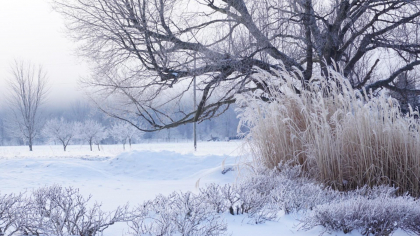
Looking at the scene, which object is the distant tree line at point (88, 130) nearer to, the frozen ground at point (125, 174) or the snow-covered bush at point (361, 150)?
the frozen ground at point (125, 174)

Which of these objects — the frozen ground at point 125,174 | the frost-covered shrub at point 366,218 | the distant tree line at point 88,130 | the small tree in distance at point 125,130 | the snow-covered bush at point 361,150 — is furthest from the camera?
the small tree in distance at point 125,130

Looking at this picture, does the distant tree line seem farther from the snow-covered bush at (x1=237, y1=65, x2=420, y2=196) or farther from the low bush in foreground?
the low bush in foreground

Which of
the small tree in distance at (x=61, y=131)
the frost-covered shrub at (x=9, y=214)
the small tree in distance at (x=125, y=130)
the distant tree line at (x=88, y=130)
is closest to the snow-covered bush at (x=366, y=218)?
the frost-covered shrub at (x=9, y=214)

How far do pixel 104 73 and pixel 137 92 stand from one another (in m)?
0.70

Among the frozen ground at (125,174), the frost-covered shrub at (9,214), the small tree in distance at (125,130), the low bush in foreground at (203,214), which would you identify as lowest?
the frozen ground at (125,174)

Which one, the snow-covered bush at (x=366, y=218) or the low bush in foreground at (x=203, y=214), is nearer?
the low bush in foreground at (x=203, y=214)

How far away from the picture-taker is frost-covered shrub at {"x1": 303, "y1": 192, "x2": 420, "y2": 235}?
1.84m

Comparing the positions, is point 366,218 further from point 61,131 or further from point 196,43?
point 61,131

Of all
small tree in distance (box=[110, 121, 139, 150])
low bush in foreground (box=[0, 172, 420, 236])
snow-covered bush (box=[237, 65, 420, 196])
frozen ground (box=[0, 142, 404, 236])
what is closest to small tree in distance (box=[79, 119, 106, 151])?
small tree in distance (box=[110, 121, 139, 150])

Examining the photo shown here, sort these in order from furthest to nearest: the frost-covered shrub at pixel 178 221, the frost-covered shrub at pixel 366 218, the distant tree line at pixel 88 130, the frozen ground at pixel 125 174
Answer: the distant tree line at pixel 88 130
the frozen ground at pixel 125 174
the frost-covered shrub at pixel 366 218
the frost-covered shrub at pixel 178 221

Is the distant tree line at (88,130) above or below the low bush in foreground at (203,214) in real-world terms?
above

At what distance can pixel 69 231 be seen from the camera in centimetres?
164

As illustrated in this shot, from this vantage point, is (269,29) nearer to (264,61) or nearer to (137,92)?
(264,61)

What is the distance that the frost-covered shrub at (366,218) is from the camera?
184 cm
